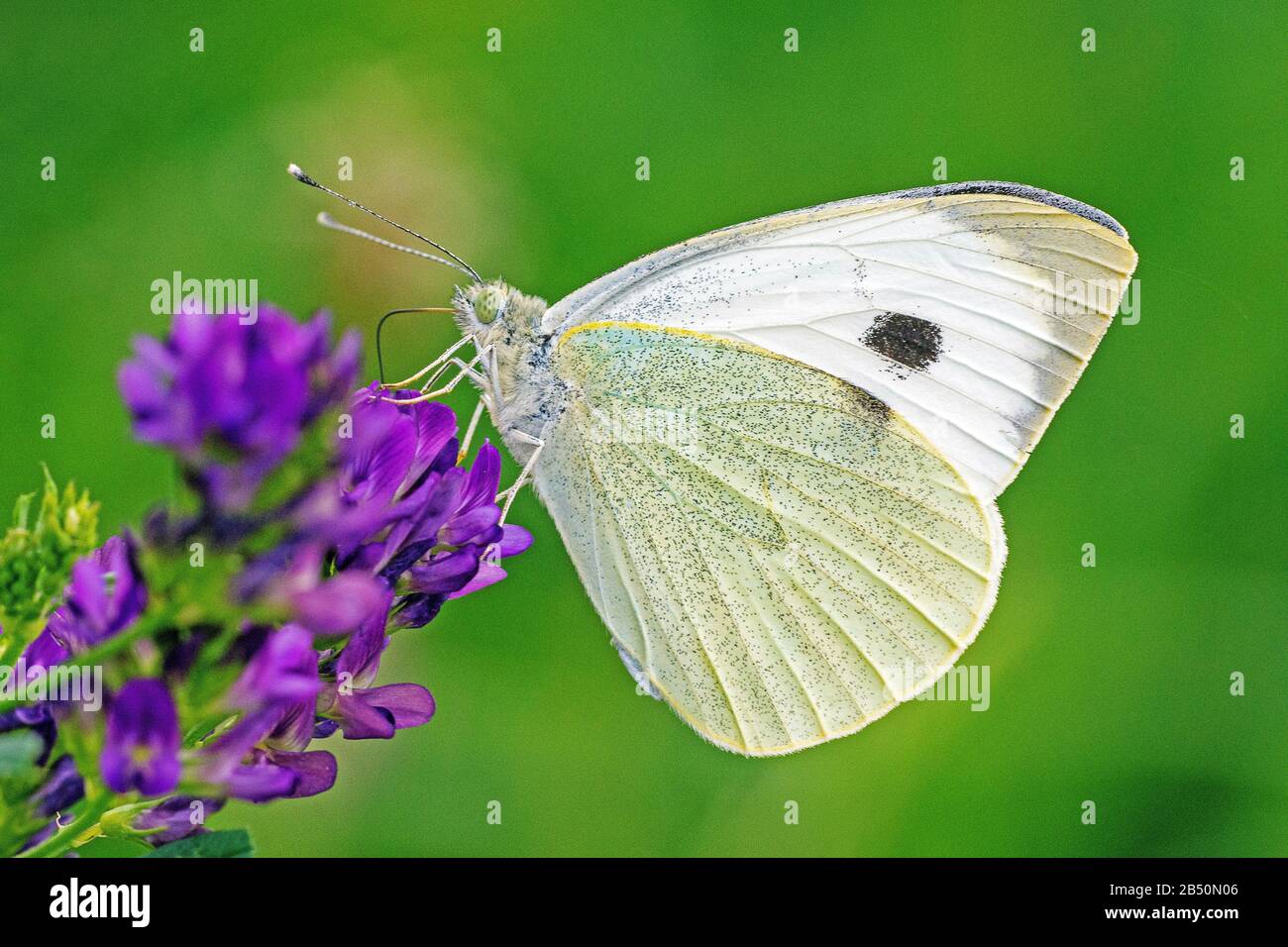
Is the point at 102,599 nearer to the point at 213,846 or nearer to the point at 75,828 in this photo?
the point at 75,828

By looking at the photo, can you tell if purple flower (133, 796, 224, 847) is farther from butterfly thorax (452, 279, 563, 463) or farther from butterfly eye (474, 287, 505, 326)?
A: butterfly eye (474, 287, 505, 326)

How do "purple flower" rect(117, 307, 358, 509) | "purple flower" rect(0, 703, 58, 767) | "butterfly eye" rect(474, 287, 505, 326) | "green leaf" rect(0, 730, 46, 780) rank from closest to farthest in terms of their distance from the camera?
"purple flower" rect(117, 307, 358, 509), "green leaf" rect(0, 730, 46, 780), "purple flower" rect(0, 703, 58, 767), "butterfly eye" rect(474, 287, 505, 326)

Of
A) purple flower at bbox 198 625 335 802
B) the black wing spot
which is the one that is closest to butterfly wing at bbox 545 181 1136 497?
the black wing spot

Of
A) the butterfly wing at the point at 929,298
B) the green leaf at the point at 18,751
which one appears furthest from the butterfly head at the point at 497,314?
the green leaf at the point at 18,751

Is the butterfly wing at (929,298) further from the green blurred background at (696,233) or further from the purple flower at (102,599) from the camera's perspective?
the purple flower at (102,599)

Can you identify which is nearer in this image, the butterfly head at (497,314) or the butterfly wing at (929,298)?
the butterfly head at (497,314)

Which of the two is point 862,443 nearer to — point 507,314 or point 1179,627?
point 507,314
